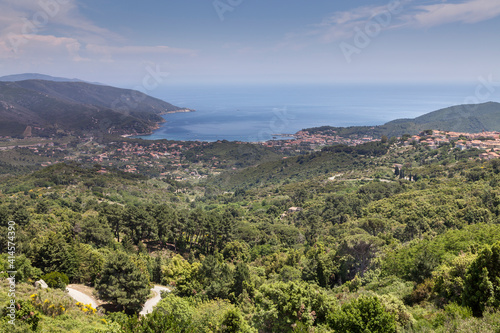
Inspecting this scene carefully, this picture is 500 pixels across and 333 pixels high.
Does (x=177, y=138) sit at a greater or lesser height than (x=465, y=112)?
lesser

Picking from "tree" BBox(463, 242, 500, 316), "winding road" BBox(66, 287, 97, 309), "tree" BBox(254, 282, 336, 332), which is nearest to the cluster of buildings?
"tree" BBox(463, 242, 500, 316)

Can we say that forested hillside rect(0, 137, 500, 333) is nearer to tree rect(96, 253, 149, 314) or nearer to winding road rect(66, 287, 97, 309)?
tree rect(96, 253, 149, 314)

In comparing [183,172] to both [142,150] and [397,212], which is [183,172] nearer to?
[142,150]

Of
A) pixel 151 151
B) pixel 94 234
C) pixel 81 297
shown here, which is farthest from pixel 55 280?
pixel 151 151

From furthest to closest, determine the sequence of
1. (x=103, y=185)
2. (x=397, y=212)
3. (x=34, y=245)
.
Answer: (x=103, y=185), (x=397, y=212), (x=34, y=245)

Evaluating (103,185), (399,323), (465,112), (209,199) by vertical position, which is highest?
(465,112)

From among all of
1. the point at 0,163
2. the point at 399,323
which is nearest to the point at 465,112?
the point at 399,323

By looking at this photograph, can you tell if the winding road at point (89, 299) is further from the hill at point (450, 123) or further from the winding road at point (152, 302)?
the hill at point (450, 123)

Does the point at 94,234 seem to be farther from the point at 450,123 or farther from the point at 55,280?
the point at 450,123
